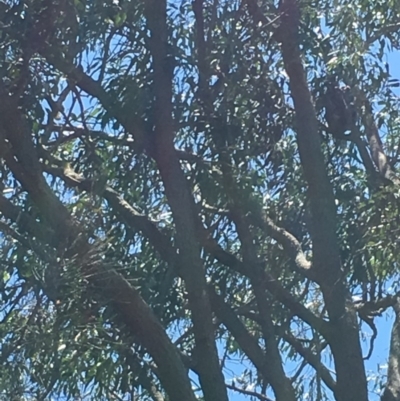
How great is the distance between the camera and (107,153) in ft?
27.7

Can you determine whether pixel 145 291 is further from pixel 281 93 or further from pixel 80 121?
pixel 281 93

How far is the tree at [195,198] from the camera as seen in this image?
22.7ft

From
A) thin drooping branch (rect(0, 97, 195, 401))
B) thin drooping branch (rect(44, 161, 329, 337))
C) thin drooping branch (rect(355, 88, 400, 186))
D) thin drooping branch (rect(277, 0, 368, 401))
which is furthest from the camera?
thin drooping branch (rect(355, 88, 400, 186))

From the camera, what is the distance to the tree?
6.92 metres

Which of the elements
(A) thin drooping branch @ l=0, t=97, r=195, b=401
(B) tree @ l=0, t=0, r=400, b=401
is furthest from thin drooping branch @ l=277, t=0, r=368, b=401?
(A) thin drooping branch @ l=0, t=97, r=195, b=401

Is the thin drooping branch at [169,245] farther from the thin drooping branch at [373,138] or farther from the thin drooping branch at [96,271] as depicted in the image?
the thin drooping branch at [373,138]

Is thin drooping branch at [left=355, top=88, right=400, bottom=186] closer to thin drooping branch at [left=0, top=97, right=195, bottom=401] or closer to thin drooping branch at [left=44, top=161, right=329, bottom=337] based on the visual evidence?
thin drooping branch at [left=44, top=161, right=329, bottom=337]

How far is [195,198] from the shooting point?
8.46 meters

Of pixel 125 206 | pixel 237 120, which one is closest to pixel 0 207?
pixel 125 206

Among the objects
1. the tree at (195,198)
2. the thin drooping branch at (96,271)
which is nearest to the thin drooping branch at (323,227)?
the tree at (195,198)

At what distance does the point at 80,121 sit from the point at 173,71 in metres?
0.90

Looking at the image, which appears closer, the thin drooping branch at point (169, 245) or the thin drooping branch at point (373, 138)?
the thin drooping branch at point (169, 245)

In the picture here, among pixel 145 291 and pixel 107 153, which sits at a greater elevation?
pixel 107 153

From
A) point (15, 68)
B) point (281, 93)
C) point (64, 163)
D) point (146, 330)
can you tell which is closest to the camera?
point (146, 330)
